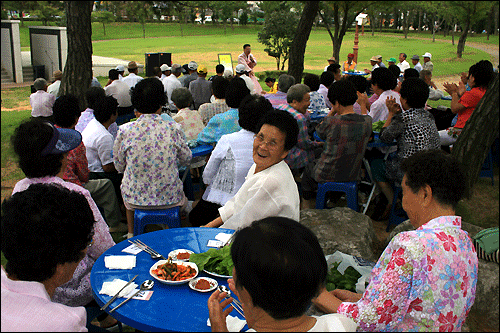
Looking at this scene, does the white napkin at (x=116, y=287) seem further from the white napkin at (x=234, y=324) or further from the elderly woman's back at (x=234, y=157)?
the elderly woman's back at (x=234, y=157)

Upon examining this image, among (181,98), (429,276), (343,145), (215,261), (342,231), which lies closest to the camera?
(429,276)

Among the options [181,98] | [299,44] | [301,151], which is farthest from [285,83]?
[301,151]

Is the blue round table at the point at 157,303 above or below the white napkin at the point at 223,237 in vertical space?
below

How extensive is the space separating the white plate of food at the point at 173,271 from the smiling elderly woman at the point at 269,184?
0.55 meters

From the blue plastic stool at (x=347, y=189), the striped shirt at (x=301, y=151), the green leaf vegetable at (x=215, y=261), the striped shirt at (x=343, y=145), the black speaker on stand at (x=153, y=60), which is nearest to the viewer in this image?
the green leaf vegetable at (x=215, y=261)

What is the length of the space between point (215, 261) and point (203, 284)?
18 cm

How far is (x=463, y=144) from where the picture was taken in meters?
2.92

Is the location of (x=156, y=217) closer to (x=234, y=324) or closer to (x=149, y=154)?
(x=149, y=154)

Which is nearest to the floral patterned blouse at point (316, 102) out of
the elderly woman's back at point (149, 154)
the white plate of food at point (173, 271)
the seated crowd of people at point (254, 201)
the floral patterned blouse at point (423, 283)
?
the seated crowd of people at point (254, 201)

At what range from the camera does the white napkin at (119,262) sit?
88.3 inches

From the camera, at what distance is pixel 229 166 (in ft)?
12.3

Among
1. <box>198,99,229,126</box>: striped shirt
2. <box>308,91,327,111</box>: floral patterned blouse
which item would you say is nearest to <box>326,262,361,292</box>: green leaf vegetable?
<box>198,99,229,126</box>: striped shirt

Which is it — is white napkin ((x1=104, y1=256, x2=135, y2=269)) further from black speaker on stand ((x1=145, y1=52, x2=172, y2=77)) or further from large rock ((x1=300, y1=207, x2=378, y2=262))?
black speaker on stand ((x1=145, y1=52, x2=172, y2=77))

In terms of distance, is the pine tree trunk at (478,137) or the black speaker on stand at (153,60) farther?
the black speaker on stand at (153,60)
